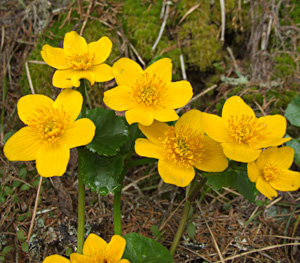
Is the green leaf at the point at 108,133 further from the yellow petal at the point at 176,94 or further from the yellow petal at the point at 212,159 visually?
the yellow petal at the point at 212,159

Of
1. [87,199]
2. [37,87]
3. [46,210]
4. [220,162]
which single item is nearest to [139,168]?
[87,199]

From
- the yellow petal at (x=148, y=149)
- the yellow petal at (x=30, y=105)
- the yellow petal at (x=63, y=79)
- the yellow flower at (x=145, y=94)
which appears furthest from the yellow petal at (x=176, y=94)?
the yellow petal at (x=30, y=105)

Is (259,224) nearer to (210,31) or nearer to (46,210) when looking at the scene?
(46,210)

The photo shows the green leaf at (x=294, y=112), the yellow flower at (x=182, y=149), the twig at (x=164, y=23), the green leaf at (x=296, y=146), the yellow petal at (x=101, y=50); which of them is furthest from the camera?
the twig at (x=164, y=23)

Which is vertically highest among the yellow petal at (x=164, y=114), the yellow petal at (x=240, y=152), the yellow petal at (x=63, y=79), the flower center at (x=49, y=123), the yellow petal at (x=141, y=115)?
the yellow petal at (x=63, y=79)

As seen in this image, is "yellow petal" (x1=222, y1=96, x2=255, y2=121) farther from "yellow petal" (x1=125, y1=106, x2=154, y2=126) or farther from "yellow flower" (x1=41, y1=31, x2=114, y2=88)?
"yellow flower" (x1=41, y1=31, x2=114, y2=88)
